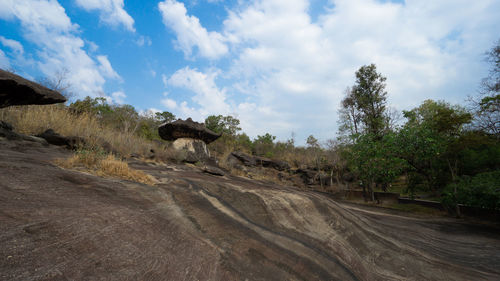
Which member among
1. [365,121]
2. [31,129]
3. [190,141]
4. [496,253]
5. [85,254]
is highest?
[365,121]

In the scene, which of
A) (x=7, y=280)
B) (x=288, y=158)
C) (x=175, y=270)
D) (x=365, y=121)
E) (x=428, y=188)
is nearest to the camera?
(x=7, y=280)

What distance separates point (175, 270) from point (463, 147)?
11444mm

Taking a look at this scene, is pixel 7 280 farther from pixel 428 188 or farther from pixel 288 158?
pixel 288 158

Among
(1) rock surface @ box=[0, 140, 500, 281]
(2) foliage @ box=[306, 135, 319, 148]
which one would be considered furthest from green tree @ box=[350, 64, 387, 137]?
(1) rock surface @ box=[0, 140, 500, 281]

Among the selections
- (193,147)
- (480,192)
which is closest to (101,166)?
(480,192)

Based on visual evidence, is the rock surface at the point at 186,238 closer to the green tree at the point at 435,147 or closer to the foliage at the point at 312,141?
the green tree at the point at 435,147

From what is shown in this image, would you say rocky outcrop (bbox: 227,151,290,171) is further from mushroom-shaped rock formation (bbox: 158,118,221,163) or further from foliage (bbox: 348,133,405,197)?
foliage (bbox: 348,133,405,197)

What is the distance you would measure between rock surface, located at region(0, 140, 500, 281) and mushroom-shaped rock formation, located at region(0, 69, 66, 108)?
4.34 meters

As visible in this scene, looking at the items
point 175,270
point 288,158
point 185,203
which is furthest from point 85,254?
point 288,158

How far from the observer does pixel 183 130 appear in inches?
563

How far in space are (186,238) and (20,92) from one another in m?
7.39

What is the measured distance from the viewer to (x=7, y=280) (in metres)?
0.98

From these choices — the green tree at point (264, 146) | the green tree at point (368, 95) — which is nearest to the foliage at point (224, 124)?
the green tree at point (264, 146)

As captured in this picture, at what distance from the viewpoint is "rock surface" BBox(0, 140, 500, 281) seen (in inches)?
52.5
